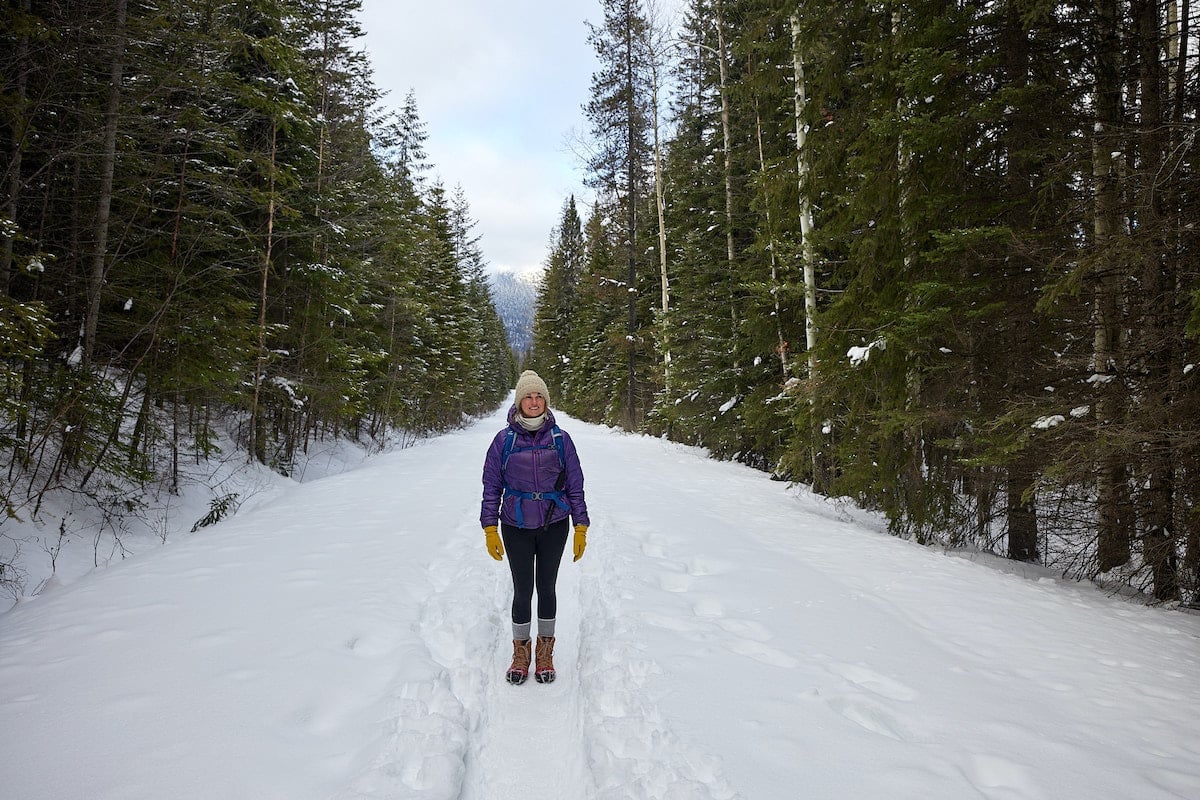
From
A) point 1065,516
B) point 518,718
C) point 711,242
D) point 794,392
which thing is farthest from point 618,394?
point 518,718

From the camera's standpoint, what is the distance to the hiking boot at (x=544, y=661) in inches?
147

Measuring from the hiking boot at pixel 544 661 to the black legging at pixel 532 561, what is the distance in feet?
0.56

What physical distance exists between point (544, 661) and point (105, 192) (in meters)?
8.66

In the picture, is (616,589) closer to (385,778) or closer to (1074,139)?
(385,778)

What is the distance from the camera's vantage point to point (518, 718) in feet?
10.8

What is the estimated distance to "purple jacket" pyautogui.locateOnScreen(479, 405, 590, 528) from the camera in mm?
3871

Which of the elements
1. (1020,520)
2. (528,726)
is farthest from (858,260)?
(528,726)

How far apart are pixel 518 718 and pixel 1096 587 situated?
6.62 m

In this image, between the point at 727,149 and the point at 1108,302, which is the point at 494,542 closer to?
the point at 1108,302

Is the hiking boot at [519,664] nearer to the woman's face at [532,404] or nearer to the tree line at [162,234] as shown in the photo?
the woman's face at [532,404]

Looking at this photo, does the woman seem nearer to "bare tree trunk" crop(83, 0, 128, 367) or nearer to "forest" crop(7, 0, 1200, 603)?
"forest" crop(7, 0, 1200, 603)

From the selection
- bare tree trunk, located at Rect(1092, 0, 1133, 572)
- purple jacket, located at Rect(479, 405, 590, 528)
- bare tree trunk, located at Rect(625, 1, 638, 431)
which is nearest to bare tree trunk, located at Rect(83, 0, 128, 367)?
purple jacket, located at Rect(479, 405, 590, 528)

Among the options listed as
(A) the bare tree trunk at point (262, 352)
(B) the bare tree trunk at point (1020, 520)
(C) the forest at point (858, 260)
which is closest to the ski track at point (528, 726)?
(C) the forest at point (858, 260)

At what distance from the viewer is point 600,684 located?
11.7ft
